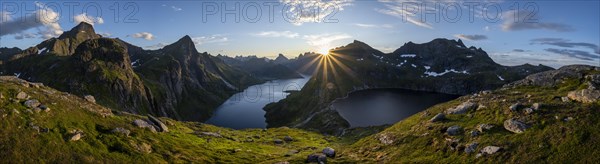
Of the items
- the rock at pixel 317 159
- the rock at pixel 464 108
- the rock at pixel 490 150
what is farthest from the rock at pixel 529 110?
the rock at pixel 317 159

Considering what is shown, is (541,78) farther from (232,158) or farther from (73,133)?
(73,133)

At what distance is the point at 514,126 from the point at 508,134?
173 centimetres

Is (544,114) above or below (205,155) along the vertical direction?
above

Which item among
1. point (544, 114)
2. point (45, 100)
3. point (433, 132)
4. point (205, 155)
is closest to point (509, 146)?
point (544, 114)

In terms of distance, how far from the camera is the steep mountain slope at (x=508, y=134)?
42812mm

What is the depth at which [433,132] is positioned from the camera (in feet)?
196

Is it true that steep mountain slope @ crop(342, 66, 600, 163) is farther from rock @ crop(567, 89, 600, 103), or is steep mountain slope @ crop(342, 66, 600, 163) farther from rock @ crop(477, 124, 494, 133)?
rock @ crop(567, 89, 600, 103)

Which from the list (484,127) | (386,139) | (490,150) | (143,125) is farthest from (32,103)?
(484,127)

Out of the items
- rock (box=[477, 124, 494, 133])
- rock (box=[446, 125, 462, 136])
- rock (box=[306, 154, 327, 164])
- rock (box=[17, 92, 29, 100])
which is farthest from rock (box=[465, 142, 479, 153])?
rock (box=[17, 92, 29, 100])

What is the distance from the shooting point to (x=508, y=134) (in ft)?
162

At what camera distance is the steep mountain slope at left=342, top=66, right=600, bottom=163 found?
1686 inches

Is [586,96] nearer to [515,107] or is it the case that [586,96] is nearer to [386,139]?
[515,107]

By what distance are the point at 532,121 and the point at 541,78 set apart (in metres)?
37.7

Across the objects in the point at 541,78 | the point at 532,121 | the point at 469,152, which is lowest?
the point at 469,152
